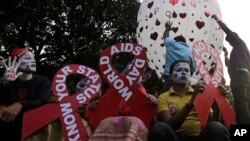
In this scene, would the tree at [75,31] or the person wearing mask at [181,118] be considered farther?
the tree at [75,31]

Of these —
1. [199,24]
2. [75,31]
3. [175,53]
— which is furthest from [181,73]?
[75,31]

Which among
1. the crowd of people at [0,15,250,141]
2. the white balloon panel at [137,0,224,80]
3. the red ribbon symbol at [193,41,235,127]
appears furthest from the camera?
the white balloon panel at [137,0,224,80]

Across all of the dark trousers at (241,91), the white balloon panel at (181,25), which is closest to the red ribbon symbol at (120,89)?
the dark trousers at (241,91)

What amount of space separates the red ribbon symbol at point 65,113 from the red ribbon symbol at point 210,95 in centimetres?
109

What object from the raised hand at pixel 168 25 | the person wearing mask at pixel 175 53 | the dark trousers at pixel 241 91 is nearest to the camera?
the dark trousers at pixel 241 91

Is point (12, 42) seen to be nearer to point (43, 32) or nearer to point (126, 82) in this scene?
point (43, 32)

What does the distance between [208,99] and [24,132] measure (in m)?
1.85

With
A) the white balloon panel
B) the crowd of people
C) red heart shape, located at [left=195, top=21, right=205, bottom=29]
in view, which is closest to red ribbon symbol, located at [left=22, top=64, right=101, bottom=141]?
the crowd of people

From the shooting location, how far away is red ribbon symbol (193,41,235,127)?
4305 millimetres

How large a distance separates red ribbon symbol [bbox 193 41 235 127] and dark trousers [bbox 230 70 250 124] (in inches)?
32.4

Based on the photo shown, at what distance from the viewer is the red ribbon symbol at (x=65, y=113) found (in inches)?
187

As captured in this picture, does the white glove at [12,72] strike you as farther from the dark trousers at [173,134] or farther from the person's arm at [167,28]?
the person's arm at [167,28]

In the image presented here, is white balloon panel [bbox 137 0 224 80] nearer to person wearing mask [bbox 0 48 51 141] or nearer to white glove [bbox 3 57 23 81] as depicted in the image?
person wearing mask [bbox 0 48 51 141]

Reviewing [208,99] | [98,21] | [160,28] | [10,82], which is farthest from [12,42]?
[208,99]
